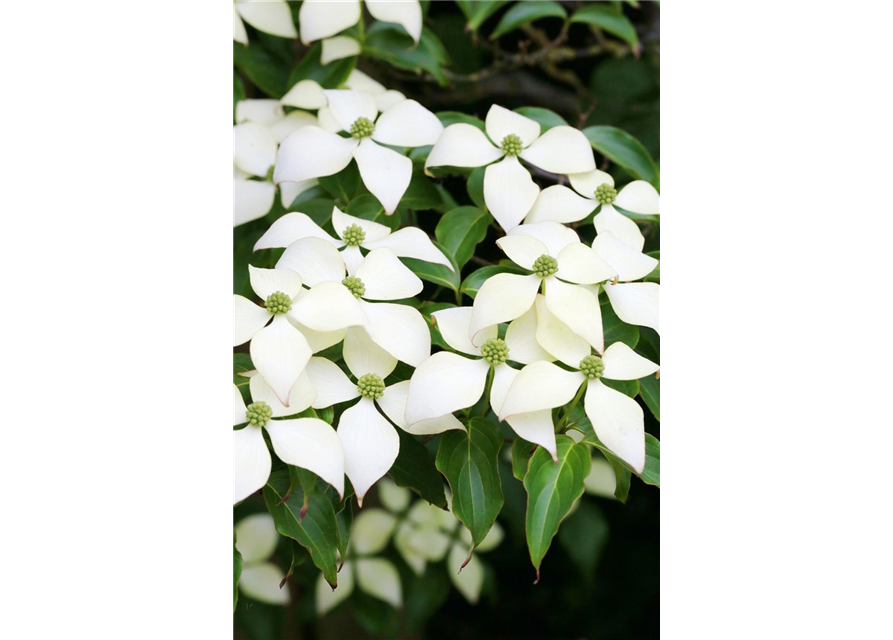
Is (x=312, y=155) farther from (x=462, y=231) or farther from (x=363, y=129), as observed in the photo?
(x=462, y=231)

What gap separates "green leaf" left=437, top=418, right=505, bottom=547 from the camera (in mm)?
560

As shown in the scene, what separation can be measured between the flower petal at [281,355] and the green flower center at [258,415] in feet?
0.07

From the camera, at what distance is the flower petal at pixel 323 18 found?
0.81 metres

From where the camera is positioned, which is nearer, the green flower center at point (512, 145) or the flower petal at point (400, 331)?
the flower petal at point (400, 331)

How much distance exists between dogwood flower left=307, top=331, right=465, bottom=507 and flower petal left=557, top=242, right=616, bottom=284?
147 mm

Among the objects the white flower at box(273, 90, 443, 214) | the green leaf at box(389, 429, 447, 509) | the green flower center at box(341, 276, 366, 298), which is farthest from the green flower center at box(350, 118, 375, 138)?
the green leaf at box(389, 429, 447, 509)

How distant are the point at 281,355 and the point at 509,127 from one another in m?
0.36

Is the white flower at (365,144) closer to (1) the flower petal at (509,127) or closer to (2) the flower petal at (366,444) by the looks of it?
(1) the flower petal at (509,127)

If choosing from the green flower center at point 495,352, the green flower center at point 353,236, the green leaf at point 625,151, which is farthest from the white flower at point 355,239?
the green leaf at point 625,151

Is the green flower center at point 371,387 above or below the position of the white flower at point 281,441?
above
